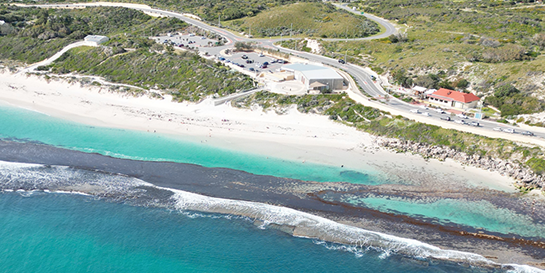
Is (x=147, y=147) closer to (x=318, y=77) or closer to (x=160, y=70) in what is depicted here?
(x=160, y=70)

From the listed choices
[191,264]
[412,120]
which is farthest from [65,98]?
[412,120]

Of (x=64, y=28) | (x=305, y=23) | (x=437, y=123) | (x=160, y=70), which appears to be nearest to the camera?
(x=437, y=123)

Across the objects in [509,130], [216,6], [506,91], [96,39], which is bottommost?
[509,130]

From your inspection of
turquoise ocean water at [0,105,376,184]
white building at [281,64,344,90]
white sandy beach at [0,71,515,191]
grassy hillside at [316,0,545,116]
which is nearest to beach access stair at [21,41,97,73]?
Answer: white sandy beach at [0,71,515,191]

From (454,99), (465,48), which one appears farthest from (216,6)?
(454,99)

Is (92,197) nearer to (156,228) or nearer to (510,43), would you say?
(156,228)
